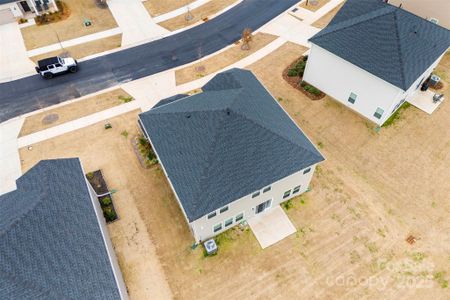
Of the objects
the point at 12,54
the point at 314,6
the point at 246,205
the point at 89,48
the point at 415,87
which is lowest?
the point at 246,205

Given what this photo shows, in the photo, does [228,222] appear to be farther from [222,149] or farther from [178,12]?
[178,12]

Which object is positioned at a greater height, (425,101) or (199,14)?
(199,14)

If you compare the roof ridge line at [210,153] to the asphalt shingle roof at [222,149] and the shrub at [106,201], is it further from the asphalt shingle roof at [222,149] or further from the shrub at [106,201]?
the shrub at [106,201]

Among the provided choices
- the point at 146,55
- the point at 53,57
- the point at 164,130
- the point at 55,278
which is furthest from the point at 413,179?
the point at 53,57

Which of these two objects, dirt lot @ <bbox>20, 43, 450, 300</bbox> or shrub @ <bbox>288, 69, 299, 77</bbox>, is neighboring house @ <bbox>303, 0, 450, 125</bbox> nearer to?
dirt lot @ <bbox>20, 43, 450, 300</bbox>

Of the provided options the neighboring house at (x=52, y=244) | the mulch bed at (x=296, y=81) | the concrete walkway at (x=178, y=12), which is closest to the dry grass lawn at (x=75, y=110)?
the neighboring house at (x=52, y=244)

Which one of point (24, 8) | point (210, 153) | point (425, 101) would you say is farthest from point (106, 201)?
point (24, 8)
